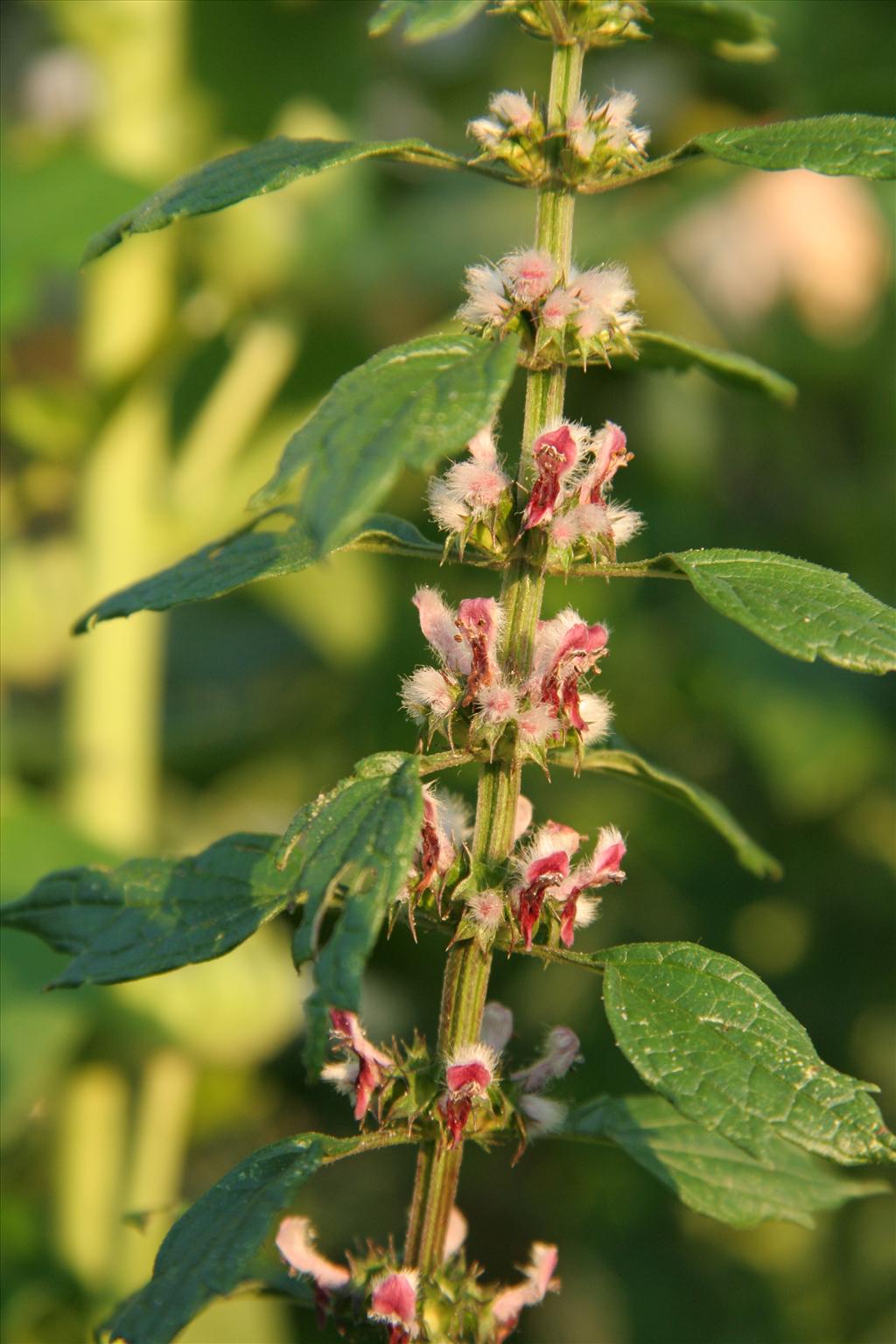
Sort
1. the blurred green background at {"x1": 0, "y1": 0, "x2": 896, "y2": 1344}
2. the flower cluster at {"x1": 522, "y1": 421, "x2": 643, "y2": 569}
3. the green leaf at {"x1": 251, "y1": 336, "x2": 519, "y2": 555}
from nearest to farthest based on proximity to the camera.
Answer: the green leaf at {"x1": 251, "y1": 336, "x2": 519, "y2": 555}, the flower cluster at {"x1": 522, "y1": 421, "x2": 643, "y2": 569}, the blurred green background at {"x1": 0, "y1": 0, "x2": 896, "y2": 1344}

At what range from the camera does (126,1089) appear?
3.49 ft

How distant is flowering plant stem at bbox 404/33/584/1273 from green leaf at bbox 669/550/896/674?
0.05 meters

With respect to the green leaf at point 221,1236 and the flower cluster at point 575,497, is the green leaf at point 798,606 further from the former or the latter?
the green leaf at point 221,1236

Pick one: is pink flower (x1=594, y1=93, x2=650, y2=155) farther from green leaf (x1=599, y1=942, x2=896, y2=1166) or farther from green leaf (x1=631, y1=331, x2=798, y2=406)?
green leaf (x1=599, y1=942, x2=896, y2=1166)

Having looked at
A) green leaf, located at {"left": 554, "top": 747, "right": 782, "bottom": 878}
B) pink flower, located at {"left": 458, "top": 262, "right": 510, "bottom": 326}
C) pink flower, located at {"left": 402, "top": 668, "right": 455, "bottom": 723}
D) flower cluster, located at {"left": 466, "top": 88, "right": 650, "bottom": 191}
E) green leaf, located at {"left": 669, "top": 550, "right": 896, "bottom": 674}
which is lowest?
green leaf, located at {"left": 554, "top": 747, "right": 782, "bottom": 878}

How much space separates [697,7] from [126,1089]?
2.89 feet

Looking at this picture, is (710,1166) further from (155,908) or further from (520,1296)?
(155,908)

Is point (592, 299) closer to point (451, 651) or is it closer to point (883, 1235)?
point (451, 651)

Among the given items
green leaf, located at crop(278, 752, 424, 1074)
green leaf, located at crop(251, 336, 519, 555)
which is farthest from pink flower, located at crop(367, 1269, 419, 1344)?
green leaf, located at crop(251, 336, 519, 555)

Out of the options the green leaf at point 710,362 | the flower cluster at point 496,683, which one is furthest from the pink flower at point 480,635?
the green leaf at point 710,362

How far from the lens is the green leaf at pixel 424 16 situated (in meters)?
0.31

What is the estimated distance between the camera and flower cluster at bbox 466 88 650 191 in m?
0.38

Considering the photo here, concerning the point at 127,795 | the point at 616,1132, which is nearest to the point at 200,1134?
the point at 127,795

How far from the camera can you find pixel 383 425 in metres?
0.28
